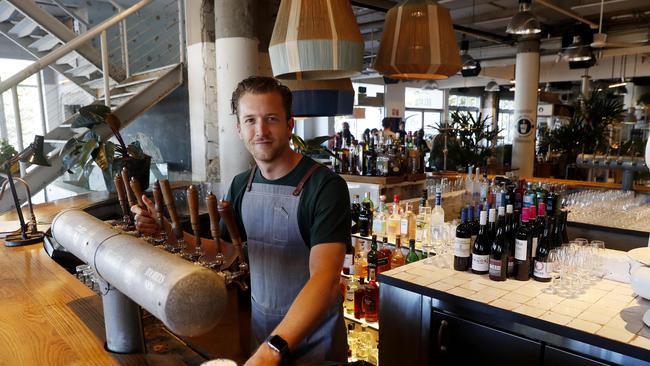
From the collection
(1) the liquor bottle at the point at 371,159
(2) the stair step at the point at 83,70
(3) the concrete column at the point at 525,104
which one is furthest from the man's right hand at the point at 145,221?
(3) the concrete column at the point at 525,104

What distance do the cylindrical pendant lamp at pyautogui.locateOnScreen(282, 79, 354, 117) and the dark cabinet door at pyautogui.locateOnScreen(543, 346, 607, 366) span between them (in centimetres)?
143

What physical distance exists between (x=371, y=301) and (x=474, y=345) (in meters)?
0.83

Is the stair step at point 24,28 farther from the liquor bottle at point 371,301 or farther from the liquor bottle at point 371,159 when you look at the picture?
the liquor bottle at point 371,301

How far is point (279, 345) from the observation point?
3.39 ft

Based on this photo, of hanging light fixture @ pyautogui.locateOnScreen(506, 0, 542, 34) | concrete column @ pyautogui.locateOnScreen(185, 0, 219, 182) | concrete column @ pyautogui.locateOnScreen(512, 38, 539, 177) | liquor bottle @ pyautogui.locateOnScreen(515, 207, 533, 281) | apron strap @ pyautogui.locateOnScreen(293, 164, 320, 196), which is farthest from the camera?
concrete column @ pyautogui.locateOnScreen(512, 38, 539, 177)

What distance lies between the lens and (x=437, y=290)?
6.77ft

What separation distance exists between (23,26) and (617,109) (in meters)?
9.01

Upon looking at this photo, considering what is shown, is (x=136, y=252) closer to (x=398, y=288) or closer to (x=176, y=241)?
(x=176, y=241)

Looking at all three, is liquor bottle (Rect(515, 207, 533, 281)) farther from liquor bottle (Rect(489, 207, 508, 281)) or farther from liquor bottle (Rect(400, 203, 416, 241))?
liquor bottle (Rect(400, 203, 416, 241))

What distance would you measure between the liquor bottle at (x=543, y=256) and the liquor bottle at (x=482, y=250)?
219 millimetres

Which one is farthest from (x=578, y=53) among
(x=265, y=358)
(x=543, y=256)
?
(x=265, y=358)

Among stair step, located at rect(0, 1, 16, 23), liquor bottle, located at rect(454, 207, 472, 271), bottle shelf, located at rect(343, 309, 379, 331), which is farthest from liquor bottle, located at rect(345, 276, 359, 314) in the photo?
stair step, located at rect(0, 1, 16, 23)

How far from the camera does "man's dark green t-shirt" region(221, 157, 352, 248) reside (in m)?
1.42

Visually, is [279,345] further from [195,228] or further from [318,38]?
[318,38]
